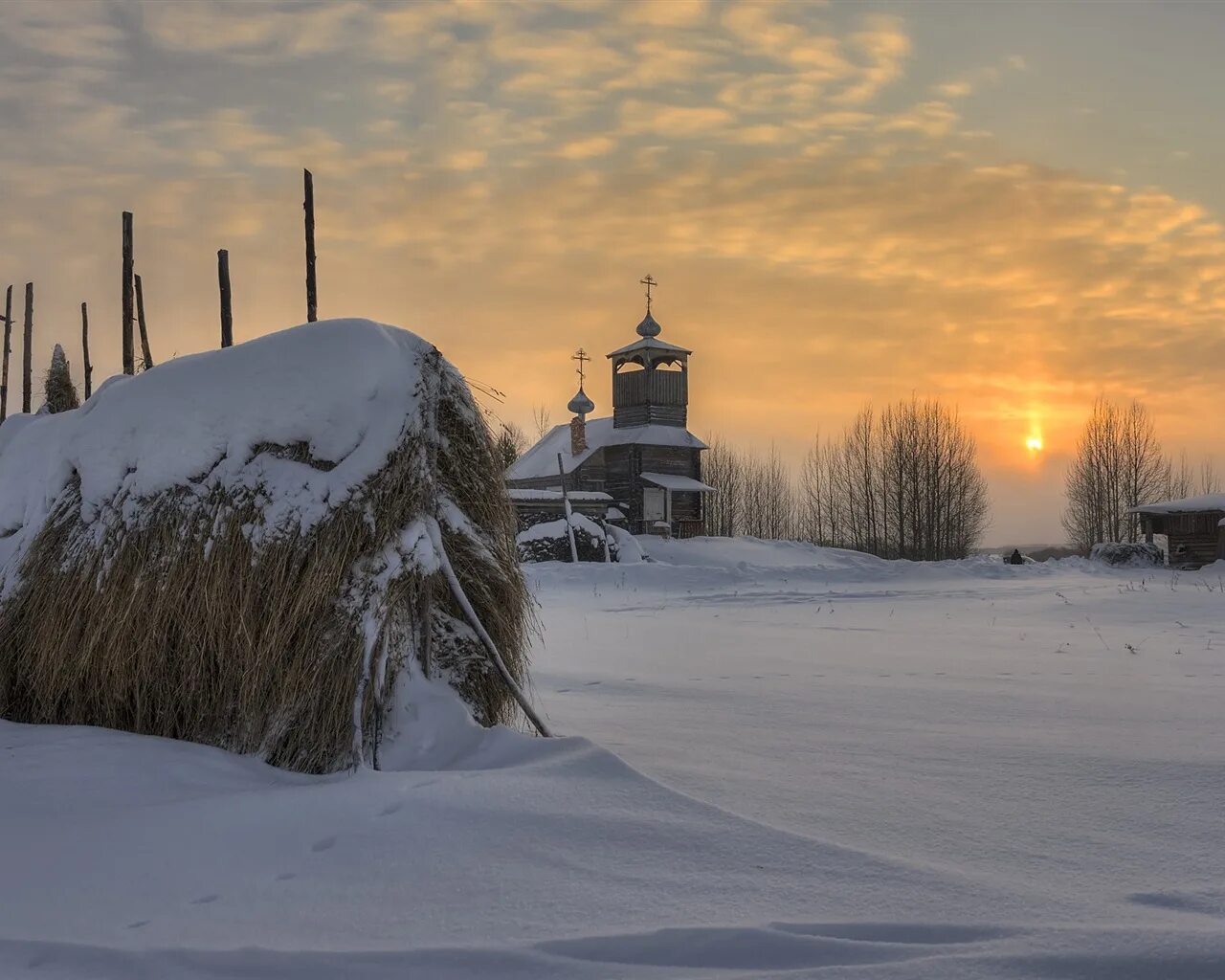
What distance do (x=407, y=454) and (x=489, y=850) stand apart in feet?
5.66

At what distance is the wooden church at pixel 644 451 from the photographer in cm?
3619

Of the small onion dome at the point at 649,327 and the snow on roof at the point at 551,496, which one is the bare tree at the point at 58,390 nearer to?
the snow on roof at the point at 551,496

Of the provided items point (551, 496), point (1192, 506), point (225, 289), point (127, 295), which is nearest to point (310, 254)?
point (225, 289)

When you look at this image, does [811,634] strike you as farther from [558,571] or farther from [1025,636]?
[558,571]

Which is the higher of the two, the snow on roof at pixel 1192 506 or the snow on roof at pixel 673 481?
the snow on roof at pixel 673 481

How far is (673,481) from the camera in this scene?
36188 mm

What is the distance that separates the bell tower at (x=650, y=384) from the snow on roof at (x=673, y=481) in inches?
82.2

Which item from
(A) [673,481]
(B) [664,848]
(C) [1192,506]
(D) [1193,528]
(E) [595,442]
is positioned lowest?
(B) [664,848]

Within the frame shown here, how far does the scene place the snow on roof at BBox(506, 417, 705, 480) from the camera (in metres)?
36.3

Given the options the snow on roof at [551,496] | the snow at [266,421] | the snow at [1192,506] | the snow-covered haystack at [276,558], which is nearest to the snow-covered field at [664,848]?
the snow-covered haystack at [276,558]

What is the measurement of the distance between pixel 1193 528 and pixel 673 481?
688 inches

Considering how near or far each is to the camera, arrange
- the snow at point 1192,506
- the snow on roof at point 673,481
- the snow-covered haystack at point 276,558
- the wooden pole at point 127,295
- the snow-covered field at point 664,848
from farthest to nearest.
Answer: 1. the snow on roof at point 673,481
2. the snow at point 1192,506
3. the wooden pole at point 127,295
4. the snow-covered haystack at point 276,558
5. the snow-covered field at point 664,848

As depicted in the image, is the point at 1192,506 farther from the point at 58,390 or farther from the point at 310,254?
the point at 58,390

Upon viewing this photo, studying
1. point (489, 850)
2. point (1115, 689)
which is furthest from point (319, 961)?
point (1115, 689)
